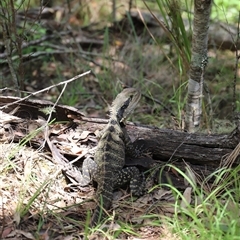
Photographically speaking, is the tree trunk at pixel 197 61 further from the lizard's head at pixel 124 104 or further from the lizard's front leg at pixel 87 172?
the lizard's front leg at pixel 87 172

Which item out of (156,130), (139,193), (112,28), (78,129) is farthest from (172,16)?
(112,28)

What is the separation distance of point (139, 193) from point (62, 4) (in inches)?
261

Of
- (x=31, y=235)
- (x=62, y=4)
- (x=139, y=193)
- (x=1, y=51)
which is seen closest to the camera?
(x=31, y=235)

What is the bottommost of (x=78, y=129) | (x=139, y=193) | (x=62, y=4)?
(x=139, y=193)

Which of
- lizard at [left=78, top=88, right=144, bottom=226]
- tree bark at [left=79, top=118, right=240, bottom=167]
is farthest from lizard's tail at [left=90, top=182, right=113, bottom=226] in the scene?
tree bark at [left=79, top=118, right=240, bottom=167]

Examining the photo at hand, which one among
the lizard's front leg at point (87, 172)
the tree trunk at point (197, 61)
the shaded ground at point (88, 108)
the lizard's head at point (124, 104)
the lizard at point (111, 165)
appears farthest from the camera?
the lizard's head at point (124, 104)

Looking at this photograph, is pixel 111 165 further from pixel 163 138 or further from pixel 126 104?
pixel 126 104

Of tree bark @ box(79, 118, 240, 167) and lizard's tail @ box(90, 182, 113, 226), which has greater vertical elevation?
tree bark @ box(79, 118, 240, 167)

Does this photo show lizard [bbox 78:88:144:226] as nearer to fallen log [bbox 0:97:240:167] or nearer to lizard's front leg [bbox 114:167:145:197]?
lizard's front leg [bbox 114:167:145:197]

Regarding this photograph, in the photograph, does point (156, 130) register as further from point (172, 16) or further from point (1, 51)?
point (1, 51)

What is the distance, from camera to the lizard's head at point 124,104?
4.88 m

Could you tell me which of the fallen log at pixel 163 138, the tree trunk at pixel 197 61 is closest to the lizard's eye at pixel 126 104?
the fallen log at pixel 163 138

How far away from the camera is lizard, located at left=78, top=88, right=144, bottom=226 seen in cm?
424

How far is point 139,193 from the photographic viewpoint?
4.33 m
